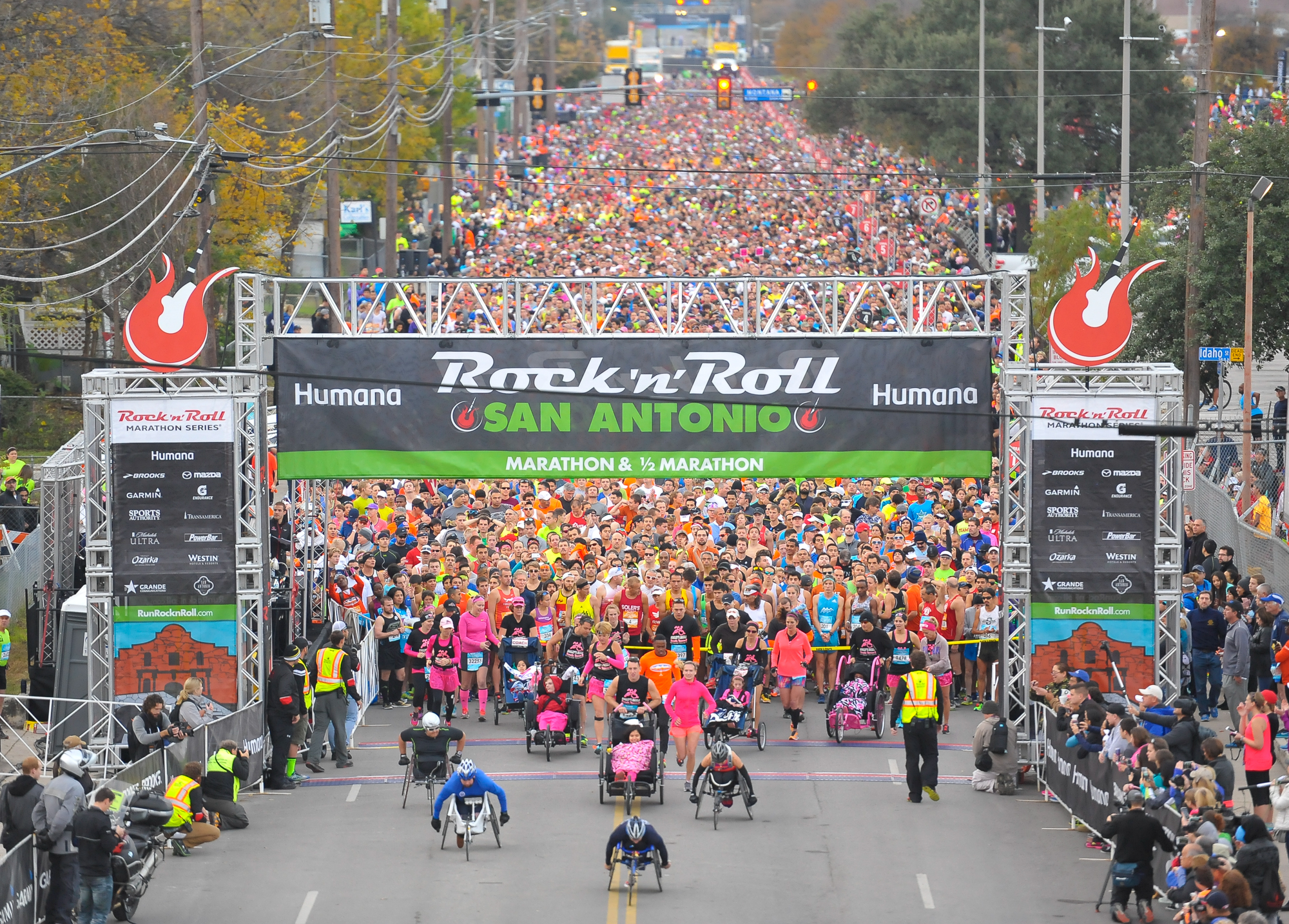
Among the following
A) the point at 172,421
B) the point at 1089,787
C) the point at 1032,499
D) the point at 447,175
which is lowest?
the point at 1089,787

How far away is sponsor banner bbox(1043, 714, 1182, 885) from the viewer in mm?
15828

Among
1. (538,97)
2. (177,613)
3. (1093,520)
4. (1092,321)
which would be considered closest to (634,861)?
(177,613)

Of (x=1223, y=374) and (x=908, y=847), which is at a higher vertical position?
(x=1223, y=374)

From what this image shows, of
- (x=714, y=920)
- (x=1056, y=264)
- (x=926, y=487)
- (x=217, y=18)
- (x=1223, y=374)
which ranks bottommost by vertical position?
(x=714, y=920)

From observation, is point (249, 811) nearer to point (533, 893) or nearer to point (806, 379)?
point (533, 893)

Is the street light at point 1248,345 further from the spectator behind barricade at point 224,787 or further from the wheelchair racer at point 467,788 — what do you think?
the spectator behind barricade at point 224,787

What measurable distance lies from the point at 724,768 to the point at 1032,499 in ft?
16.2

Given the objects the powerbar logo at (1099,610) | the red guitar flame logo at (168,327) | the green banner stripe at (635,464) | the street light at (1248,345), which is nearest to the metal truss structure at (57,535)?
the red guitar flame logo at (168,327)

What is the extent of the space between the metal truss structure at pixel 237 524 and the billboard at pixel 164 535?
0.33ft

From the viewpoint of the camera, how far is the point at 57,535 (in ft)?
81.4

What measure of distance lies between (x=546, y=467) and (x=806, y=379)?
3.26 meters

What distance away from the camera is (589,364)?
21.9 m

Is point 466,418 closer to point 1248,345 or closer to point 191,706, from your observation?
point 191,706

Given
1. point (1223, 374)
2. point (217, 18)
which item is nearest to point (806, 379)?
point (1223, 374)
